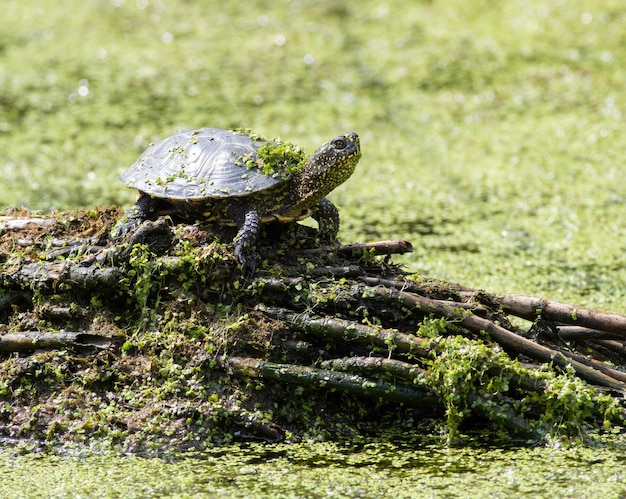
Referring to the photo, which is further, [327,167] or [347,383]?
[327,167]

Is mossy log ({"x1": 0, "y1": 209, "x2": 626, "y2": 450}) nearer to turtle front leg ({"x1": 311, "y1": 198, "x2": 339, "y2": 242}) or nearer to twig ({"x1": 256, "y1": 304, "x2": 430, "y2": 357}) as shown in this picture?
twig ({"x1": 256, "y1": 304, "x2": 430, "y2": 357})

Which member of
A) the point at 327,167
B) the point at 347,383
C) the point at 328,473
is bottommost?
the point at 328,473

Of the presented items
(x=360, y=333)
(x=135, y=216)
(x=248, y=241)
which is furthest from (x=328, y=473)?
(x=135, y=216)

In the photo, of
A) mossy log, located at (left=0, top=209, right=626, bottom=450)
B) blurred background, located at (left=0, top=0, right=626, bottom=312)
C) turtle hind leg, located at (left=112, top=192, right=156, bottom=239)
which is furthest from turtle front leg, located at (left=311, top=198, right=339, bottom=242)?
blurred background, located at (left=0, top=0, right=626, bottom=312)

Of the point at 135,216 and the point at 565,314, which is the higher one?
the point at 135,216

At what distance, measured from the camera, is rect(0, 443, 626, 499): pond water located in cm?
362

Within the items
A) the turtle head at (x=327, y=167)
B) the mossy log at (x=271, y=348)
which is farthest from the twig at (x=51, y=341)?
the turtle head at (x=327, y=167)

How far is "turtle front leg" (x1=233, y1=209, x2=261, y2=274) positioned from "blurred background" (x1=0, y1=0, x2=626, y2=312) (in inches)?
84.0

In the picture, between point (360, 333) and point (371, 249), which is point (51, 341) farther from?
point (371, 249)

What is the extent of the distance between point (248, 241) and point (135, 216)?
2.36 feet

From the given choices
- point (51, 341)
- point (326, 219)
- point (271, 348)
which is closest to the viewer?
point (271, 348)

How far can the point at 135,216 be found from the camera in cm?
487

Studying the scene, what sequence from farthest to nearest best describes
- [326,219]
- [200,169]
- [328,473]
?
[326,219] < [200,169] < [328,473]

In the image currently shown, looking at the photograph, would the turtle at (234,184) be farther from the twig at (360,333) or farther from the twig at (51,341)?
the twig at (51,341)
